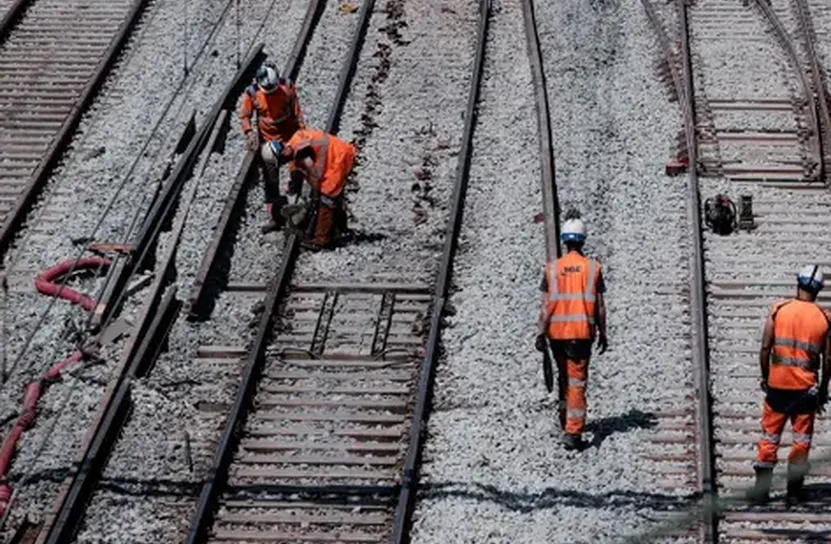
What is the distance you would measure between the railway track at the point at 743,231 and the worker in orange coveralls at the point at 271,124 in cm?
397

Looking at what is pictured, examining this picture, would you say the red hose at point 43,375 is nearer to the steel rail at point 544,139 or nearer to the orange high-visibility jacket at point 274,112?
the orange high-visibility jacket at point 274,112

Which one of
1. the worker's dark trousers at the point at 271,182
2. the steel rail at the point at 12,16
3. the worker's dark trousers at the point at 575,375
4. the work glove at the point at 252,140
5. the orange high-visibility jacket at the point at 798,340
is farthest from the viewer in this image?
the steel rail at the point at 12,16

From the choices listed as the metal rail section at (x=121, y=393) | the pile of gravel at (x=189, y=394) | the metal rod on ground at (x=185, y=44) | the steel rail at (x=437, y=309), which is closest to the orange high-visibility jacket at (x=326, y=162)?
the pile of gravel at (x=189, y=394)

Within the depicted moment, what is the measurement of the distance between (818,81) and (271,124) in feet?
20.7

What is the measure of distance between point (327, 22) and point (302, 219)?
5928mm

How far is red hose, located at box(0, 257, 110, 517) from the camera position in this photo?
13.4m

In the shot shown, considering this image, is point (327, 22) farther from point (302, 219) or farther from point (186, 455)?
point (186, 455)

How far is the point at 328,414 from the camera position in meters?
14.0

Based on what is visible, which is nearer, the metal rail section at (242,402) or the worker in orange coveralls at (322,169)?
the metal rail section at (242,402)

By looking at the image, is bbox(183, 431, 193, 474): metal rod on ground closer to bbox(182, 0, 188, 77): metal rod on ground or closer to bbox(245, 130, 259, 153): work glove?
bbox(245, 130, 259, 153): work glove

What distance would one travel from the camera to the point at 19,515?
42.1ft

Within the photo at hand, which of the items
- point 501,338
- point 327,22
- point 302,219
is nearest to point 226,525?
point 501,338

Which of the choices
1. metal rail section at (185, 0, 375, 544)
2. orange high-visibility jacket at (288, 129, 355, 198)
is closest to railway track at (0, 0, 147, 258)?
metal rail section at (185, 0, 375, 544)

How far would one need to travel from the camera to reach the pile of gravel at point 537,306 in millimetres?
12656
